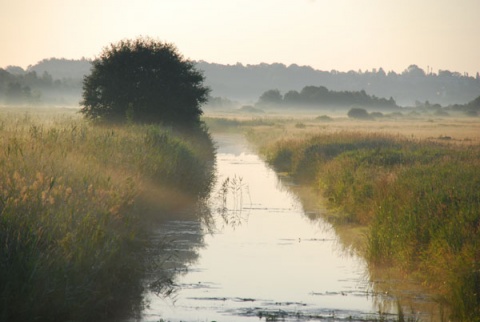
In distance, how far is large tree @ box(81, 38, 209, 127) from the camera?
3594cm

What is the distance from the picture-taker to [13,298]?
8.77m

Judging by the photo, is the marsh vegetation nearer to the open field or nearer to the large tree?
the large tree

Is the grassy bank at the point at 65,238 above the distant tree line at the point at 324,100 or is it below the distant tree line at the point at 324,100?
above

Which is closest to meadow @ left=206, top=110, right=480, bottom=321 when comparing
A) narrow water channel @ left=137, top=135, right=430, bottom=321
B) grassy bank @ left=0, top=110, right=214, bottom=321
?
narrow water channel @ left=137, top=135, right=430, bottom=321

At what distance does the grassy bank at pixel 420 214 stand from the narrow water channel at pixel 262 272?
83cm

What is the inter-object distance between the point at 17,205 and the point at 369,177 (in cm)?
1319

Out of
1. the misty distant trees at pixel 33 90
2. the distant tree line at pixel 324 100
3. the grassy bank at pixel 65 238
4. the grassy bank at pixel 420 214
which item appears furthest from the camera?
the distant tree line at pixel 324 100

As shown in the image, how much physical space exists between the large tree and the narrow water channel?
1418 centimetres

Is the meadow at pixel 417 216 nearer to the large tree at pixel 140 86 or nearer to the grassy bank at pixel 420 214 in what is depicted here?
the grassy bank at pixel 420 214

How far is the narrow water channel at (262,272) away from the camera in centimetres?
1120

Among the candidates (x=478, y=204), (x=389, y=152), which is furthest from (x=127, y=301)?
(x=389, y=152)

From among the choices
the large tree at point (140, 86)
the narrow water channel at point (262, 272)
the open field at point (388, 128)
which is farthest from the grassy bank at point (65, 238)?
the open field at point (388, 128)

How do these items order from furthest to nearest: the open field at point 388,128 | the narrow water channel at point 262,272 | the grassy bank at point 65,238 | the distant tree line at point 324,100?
the distant tree line at point 324,100 → the open field at point 388,128 → the narrow water channel at point 262,272 → the grassy bank at point 65,238

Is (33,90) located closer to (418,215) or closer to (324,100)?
(324,100)
